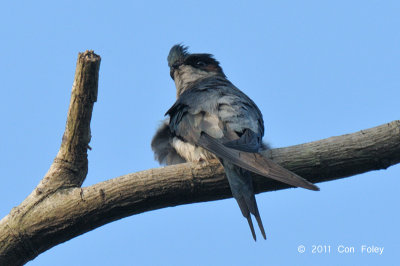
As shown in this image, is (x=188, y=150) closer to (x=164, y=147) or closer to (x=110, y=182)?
(x=164, y=147)

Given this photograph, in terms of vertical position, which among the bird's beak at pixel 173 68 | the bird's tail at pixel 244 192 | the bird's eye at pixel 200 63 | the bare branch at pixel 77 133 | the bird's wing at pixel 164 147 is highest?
the bird's eye at pixel 200 63

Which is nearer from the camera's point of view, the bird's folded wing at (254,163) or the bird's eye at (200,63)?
the bird's folded wing at (254,163)

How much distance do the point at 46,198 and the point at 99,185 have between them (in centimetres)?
40

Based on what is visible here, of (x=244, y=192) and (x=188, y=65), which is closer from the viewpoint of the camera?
(x=244, y=192)

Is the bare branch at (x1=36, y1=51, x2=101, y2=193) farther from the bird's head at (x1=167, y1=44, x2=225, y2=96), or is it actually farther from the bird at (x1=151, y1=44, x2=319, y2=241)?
the bird's head at (x1=167, y1=44, x2=225, y2=96)

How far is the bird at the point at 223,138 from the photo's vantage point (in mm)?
3658

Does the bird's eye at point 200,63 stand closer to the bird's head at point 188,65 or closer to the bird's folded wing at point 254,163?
the bird's head at point 188,65

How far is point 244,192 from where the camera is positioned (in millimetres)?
3674

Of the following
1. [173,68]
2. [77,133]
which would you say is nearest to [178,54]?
[173,68]

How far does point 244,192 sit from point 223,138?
2.26 ft

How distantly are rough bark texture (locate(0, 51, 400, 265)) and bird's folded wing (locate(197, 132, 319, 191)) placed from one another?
14 centimetres

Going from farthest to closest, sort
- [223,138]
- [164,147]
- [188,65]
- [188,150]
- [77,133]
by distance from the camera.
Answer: [188,65] → [164,147] → [188,150] → [223,138] → [77,133]

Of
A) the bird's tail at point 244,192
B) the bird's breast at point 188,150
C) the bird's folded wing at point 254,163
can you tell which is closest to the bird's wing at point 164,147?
the bird's breast at point 188,150

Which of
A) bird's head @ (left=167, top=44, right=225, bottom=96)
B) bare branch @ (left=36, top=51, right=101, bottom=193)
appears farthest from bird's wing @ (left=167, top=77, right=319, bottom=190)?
bird's head @ (left=167, top=44, right=225, bottom=96)
